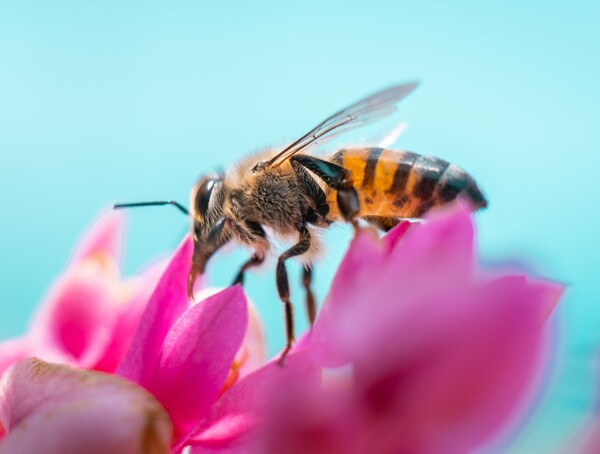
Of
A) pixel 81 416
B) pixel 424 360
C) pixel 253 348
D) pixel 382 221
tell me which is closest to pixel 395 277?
pixel 424 360

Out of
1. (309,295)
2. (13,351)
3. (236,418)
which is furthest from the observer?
(309,295)

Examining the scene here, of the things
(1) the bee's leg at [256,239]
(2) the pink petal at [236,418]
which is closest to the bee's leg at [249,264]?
(1) the bee's leg at [256,239]

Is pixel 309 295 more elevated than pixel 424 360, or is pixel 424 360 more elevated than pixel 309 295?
pixel 424 360

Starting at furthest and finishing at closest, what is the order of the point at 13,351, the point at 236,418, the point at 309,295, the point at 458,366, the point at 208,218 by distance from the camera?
the point at 208,218 < the point at 309,295 < the point at 13,351 < the point at 236,418 < the point at 458,366

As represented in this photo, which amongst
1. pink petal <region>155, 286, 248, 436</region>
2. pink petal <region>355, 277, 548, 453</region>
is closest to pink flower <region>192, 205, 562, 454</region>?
pink petal <region>355, 277, 548, 453</region>

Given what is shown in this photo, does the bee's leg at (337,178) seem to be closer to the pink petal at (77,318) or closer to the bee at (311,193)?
the bee at (311,193)

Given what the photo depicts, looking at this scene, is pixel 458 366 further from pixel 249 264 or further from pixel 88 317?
pixel 249 264

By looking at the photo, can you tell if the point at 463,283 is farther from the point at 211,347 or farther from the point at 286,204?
the point at 286,204

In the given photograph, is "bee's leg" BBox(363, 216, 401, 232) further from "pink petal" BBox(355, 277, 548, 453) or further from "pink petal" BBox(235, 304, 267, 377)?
"pink petal" BBox(355, 277, 548, 453)
